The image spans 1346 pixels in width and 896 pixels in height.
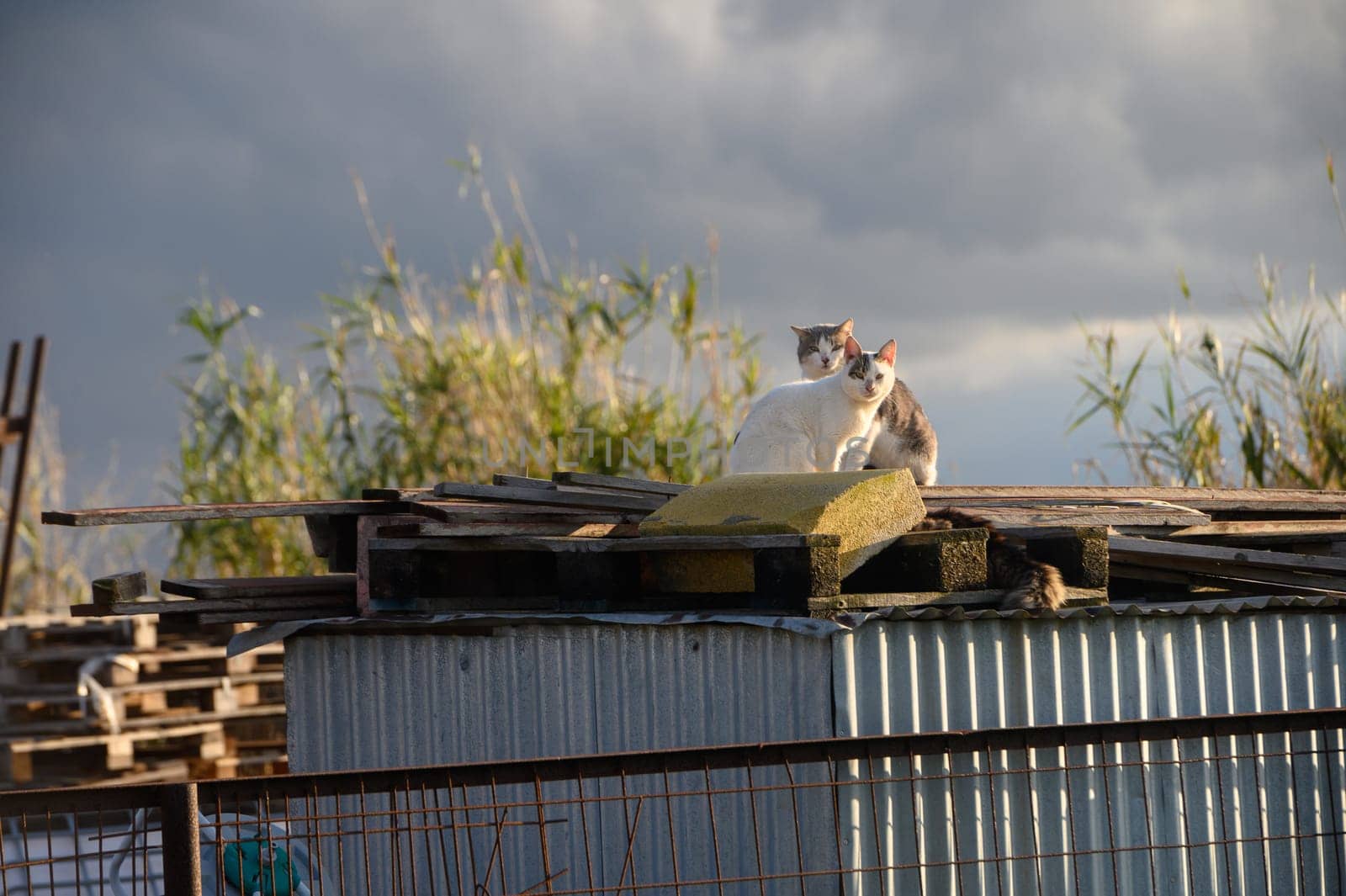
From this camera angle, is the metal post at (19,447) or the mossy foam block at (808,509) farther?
the metal post at (19,447)

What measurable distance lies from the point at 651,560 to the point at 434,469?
8.78 meters

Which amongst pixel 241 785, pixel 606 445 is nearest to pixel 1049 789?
pixel 241 785

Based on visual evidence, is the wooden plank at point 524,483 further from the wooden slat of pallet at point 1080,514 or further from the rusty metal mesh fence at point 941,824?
the wooden slat of pallet at point 1080,514

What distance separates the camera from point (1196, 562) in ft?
20.8

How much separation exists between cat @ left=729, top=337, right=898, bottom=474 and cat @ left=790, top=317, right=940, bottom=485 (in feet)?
1.32

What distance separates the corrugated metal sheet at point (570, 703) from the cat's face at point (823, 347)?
9.46 feet

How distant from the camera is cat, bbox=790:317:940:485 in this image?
25.4 feet

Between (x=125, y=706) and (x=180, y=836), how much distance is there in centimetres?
914

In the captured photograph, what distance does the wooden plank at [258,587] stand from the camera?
634 centimetres

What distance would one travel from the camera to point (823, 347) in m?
7.86

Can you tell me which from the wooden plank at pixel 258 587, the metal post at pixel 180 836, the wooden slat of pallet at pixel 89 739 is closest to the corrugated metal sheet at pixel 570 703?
the wooden plank at pixel 258 587

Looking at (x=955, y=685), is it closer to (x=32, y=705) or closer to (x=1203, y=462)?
(x=1203, y=462)

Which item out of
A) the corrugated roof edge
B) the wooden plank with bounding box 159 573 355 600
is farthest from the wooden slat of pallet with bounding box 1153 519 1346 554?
the wooden plank with bounding box 159 573 355 600

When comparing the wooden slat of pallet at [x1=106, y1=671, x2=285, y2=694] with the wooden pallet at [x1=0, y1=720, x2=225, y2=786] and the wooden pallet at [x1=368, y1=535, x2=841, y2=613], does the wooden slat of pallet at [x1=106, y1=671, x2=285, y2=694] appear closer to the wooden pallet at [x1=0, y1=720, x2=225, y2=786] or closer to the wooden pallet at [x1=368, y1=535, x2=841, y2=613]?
the wooden pallet at [x1=0, y1=720, x2=225, y2=786]
